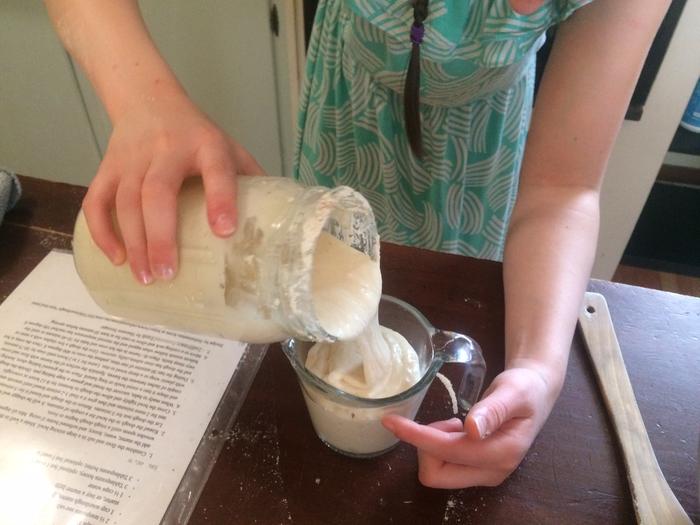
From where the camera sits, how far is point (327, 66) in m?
0.79

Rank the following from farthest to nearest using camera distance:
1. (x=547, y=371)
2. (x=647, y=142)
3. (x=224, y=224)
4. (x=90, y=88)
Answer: (x=90, y=88) < (x=647, y=142) < (x=547, y=371) < (x=224, y=224)

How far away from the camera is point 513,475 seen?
0.48 m

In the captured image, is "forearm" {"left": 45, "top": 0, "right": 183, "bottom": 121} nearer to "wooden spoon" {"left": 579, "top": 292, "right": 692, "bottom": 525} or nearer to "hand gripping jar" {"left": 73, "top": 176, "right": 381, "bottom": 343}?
"hand gripping jar" {"left": 73, "top": 176, "right": 381, "bottom": 343}

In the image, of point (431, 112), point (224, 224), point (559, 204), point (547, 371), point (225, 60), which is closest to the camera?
point (224, 224)

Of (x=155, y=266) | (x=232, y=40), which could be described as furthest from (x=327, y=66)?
(x=232, y=40)

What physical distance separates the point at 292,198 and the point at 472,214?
532 mm

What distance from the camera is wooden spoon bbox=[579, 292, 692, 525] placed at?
0.46 m

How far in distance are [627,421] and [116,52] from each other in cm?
58

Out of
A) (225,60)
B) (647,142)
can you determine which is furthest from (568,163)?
(225,60)

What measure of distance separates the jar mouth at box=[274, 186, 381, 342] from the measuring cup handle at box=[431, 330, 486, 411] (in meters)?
0.09

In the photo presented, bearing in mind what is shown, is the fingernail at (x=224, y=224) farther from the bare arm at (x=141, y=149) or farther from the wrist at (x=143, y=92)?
the wrist at (x=143, y=92)

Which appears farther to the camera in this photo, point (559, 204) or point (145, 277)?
point (559, 204)

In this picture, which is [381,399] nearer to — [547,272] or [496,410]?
[496,410]

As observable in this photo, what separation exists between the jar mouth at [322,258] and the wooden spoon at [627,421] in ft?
0.84
